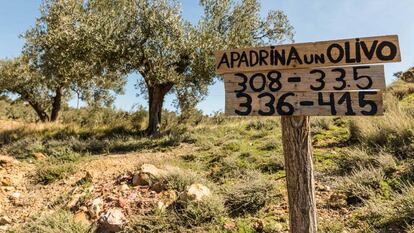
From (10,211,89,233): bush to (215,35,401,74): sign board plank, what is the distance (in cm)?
353

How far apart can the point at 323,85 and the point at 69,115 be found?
30.2 meters

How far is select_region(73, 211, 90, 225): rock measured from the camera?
233 inches

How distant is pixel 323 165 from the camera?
763cm

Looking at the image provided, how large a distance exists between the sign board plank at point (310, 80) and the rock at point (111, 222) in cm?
305

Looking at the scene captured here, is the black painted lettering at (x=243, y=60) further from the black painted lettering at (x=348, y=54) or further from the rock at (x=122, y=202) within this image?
the rock at (x=122, y=202)

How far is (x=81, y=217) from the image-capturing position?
602 centimetres

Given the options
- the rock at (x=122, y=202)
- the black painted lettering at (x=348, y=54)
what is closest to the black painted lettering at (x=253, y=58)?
the black painted lettering at (x=348, y=54)

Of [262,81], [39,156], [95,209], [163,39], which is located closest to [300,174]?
[262,81]

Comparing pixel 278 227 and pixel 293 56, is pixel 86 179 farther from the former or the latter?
pixel 293 56

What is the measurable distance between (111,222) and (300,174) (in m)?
3.29

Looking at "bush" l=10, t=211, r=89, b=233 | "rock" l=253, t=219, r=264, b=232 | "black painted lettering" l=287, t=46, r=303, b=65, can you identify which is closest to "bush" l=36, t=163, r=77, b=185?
"bush" l=10, t=211, r=89, b=233

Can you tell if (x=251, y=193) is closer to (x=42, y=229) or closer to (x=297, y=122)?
(x=297, y=122)

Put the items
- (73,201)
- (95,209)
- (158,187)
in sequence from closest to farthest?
(95,209) < (158,187) < (73,201)

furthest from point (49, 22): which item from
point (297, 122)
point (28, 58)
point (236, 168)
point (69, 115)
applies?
point (297, 122)
